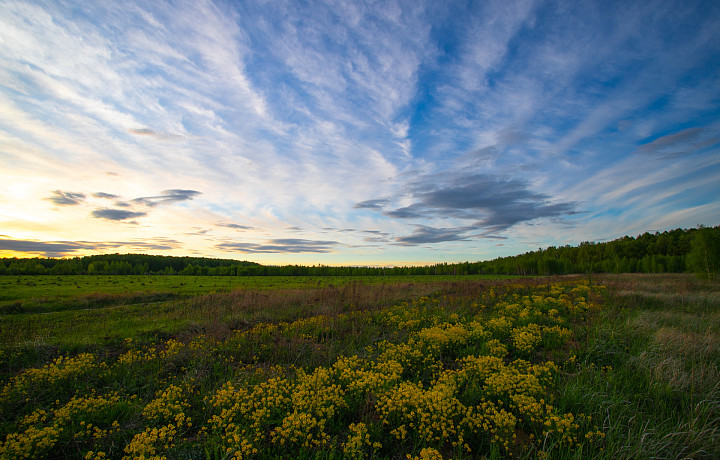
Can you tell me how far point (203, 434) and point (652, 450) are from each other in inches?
248

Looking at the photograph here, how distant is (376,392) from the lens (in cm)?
485

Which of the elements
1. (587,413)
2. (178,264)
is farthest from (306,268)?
(587,413)

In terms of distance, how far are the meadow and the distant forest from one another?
3415 cm

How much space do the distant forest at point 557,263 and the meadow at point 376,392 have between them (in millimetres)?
34155

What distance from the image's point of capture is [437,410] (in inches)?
158

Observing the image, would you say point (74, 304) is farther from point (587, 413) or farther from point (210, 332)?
point (587, 413)

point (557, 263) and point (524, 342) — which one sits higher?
point (557, 263)

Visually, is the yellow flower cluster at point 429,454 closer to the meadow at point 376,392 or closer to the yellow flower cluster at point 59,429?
the meadow at point 376,392

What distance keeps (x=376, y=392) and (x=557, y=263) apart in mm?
117969

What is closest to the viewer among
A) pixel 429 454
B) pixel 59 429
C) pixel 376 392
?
pixel 429 454

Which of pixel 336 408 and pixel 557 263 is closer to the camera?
pixel 336 408

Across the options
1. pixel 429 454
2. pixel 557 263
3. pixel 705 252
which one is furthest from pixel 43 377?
pixel 557 263

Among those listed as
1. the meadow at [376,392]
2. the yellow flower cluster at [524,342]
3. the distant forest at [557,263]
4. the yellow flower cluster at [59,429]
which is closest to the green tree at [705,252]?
the distant forest at [557,263]

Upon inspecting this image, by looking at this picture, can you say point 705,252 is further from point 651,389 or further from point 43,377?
point 43,377
